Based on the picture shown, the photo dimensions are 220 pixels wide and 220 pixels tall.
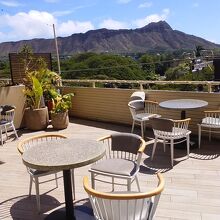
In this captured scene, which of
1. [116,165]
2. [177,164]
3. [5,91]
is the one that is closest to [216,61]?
[177,164]

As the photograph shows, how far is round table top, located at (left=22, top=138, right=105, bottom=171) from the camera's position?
2.71m

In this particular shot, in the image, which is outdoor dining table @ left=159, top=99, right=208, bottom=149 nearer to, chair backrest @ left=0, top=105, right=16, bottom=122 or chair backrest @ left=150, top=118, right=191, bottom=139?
chair backrest @ left=150, top=118, right=191, bottom=139

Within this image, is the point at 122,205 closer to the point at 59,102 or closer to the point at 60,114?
the point at 60,114

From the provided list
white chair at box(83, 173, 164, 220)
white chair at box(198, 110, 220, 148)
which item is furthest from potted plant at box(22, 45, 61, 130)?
white chair at box(83, 173, 164, 220)

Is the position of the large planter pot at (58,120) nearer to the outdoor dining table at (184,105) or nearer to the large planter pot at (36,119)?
the large planter pot at (36,119)

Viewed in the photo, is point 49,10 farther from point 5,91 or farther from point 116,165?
point 116,165

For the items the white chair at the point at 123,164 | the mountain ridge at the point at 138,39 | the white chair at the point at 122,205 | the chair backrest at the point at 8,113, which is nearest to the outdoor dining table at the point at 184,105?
the white chair at the point at 123,164

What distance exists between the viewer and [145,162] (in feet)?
16.2

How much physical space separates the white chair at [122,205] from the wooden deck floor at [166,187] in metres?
0.93

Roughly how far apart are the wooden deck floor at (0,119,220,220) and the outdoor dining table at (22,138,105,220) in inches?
10.8

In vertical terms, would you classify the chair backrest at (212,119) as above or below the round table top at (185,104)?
below

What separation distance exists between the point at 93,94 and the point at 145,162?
3.46 metres

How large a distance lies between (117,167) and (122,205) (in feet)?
3.36

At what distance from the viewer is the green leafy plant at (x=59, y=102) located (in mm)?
7395
